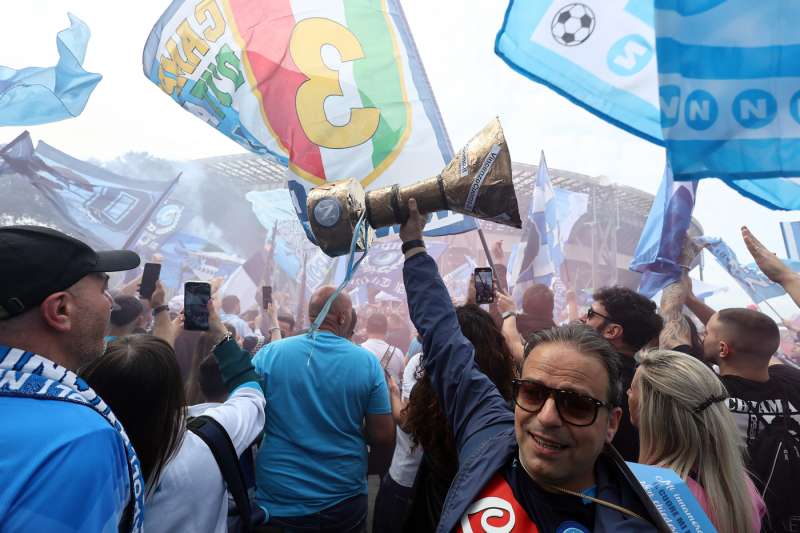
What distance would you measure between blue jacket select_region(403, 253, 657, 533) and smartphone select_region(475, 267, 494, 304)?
1103mm

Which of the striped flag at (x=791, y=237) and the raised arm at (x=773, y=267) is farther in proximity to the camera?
the striped flag at (x=791, y=237)

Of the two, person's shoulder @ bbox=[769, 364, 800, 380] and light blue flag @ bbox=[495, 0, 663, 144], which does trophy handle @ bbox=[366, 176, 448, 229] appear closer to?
person's shoulder @ bbox=[769, 364, 800, 380]

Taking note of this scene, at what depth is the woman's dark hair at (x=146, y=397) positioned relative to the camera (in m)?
1.48

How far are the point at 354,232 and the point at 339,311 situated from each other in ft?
4.20

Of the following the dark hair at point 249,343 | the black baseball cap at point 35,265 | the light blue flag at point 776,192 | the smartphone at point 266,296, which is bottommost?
the dark hair at point 249,343

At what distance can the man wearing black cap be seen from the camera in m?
0.93

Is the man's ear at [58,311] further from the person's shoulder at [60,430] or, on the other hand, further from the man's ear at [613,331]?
the man's ear at [613,331]

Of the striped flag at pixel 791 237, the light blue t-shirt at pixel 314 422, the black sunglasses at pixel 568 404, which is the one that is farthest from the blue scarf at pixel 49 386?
the striped flag at pixel 791 237

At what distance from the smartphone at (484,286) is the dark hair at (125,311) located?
2431 mm

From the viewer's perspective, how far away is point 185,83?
14.6 feet

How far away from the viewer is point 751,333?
2379 mm

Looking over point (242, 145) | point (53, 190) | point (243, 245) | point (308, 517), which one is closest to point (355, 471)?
point (308, 517)

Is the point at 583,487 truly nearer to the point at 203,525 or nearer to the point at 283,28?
the point at 203,525

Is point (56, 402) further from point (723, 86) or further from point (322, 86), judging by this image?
point (322, 86)
